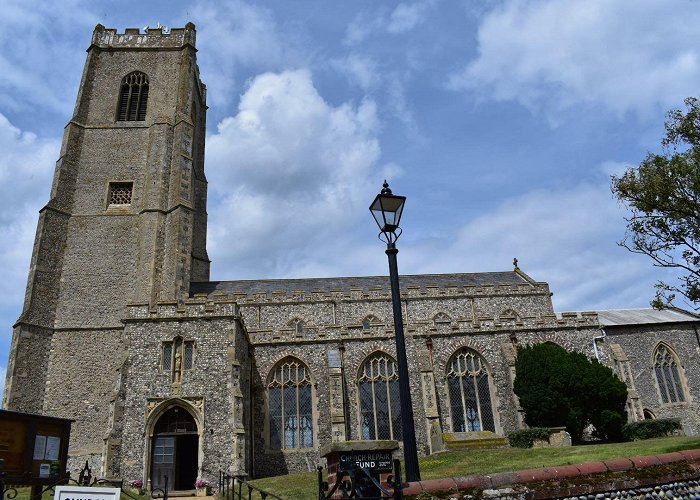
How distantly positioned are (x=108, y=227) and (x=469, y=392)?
19.9m

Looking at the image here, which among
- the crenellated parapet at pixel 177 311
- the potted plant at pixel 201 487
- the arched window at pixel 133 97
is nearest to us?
the potted plant at pixel 201 487

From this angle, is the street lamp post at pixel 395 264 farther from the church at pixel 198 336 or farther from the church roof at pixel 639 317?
the church roof at pixel 639 317

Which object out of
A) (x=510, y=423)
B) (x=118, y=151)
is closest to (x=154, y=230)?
(x=118, y=151)

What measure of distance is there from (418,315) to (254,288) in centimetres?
992

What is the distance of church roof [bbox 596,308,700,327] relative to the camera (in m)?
29.4

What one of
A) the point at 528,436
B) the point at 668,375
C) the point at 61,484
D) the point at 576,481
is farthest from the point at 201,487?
the point at 668,375

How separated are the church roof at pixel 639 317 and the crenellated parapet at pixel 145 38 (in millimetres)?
29928

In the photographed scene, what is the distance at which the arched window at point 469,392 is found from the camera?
77.2 ft

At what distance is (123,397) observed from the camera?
1895 cm

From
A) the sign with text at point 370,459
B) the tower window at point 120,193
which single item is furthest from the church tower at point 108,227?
the sign with text at point 370,459

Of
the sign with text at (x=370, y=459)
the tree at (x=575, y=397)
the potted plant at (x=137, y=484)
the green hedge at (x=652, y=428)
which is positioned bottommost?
→ the potted plant at (x=137, y=484)

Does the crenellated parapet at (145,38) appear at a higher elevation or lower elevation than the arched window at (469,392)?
higher

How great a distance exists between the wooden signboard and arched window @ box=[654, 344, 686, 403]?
89.9 ft

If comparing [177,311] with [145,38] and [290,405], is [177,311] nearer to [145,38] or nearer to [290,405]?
[290,405]
